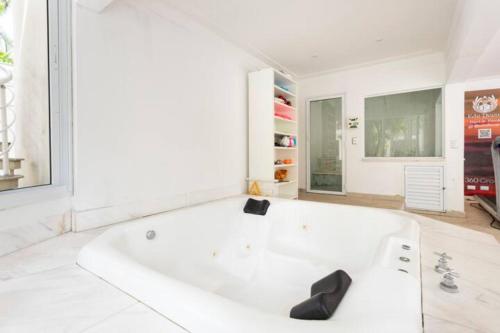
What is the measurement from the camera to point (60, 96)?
125cm

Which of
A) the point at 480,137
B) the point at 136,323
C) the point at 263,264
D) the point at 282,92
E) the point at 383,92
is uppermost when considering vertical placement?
the point at 383,92

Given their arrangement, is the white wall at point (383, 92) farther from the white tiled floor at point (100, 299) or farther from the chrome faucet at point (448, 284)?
the chrome faucet at point (448, 284)

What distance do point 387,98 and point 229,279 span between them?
3.15 meters

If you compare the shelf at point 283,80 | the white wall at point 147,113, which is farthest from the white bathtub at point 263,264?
the shelf at point 283,80

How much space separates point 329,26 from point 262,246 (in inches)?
83.0

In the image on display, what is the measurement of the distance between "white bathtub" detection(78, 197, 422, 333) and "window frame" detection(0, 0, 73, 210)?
424 millimetres

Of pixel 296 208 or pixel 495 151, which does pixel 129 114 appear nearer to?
pixel 296 208

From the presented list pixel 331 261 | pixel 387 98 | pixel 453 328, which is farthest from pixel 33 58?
pixel 387 98

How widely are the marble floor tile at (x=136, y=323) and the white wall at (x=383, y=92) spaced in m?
3.43

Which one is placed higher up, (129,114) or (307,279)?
(129,114)

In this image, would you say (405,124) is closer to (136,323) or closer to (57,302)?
(136,323)

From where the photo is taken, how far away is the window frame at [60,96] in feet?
4.03

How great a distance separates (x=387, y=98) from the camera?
10.8 feet

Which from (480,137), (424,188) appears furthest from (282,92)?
(480,137)
